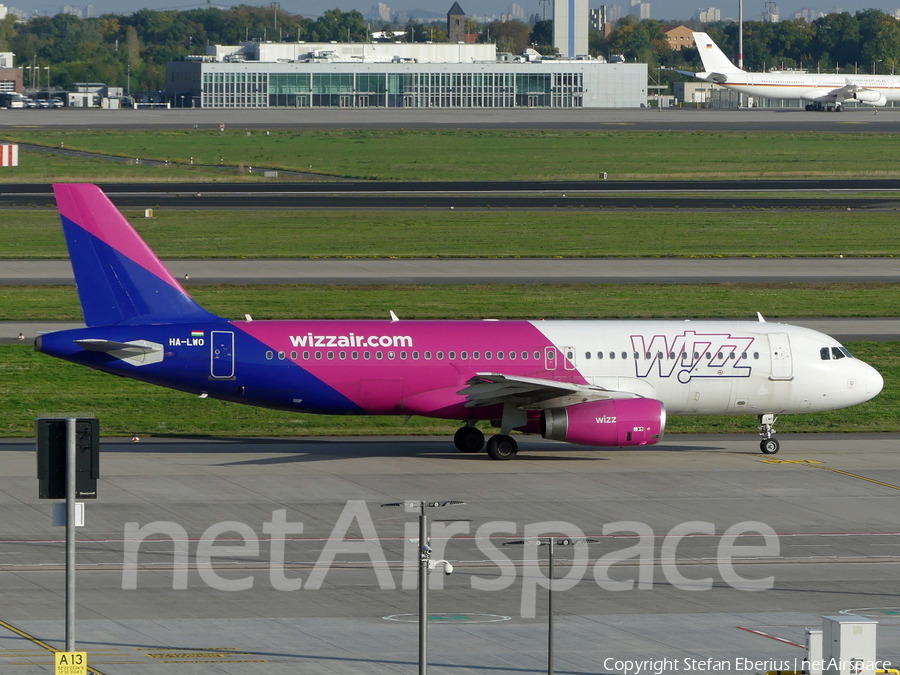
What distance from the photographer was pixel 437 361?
40.9 meters

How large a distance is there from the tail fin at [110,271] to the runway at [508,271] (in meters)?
28.3

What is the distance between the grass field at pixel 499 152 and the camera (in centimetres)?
12818

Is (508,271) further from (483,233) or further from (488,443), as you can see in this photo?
(488,443)

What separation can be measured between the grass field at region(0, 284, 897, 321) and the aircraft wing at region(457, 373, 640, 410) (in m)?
19.6

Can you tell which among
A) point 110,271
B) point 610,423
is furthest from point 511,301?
point 110,271

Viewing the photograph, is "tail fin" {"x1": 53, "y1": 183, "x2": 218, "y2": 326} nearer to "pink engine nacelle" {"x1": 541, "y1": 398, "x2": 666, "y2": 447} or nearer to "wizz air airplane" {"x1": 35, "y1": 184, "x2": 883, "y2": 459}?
"wizz air airplane" {"x1": 35, "y1": 184, "x2": 883, "y2": 459}

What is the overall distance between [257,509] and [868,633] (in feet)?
62.4

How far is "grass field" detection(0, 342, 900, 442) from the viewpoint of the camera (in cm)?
4641

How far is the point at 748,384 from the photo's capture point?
42156mm

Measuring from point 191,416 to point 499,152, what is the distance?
103383 mm

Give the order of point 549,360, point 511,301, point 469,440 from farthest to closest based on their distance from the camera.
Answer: point 511,301 < point 469,440 < point 549,360
